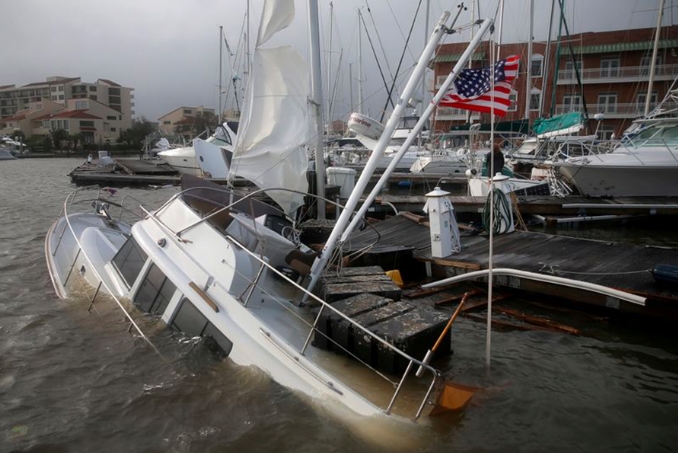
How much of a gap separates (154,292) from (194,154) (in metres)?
31.6

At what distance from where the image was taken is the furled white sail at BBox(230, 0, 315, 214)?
9.09 m

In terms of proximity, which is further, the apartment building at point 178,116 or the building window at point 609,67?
the apartment building at point 178,116

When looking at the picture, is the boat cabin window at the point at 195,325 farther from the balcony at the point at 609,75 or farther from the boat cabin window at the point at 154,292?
the balcony at the point at 609,75

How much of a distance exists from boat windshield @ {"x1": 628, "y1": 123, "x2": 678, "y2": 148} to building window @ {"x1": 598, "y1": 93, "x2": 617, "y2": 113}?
2962 cm

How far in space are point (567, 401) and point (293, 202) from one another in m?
5.57

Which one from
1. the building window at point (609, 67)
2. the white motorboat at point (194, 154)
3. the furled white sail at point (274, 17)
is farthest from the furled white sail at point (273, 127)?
the building window at point (609, 67)

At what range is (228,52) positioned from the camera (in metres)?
46.2

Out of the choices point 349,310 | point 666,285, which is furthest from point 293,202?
point 666,285

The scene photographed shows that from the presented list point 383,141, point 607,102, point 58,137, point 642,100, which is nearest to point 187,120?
point 58,137

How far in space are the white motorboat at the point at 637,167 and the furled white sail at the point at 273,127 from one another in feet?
50.7

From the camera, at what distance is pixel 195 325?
20.7ft

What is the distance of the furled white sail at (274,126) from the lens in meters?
9.09

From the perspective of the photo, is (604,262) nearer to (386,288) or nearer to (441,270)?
(441,270)

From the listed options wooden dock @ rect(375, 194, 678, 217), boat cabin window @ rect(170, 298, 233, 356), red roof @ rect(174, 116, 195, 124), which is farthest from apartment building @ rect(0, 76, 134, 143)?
boat cabin window @ rect(170, 298, 233, 356)
